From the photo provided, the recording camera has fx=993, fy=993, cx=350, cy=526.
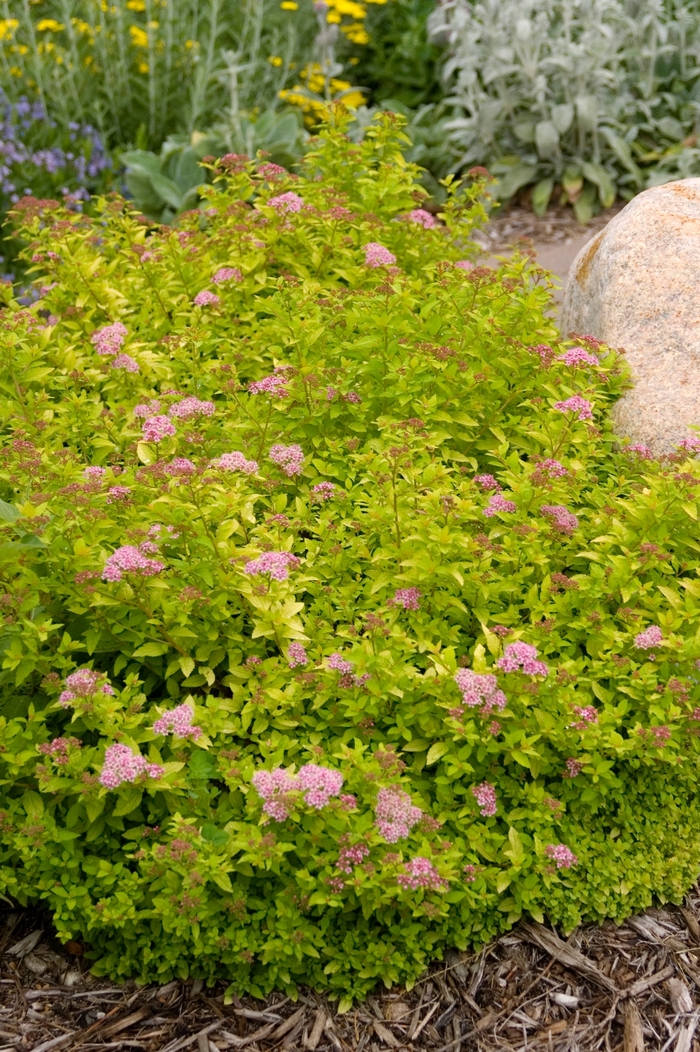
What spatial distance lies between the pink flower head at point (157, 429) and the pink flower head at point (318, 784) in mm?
1028

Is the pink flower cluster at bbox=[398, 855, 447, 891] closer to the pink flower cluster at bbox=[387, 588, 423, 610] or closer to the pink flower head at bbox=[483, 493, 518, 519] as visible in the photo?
the pink flower cluster at bbox=[387, 588, 423, 610]

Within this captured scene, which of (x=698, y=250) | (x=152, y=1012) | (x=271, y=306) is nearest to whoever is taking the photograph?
(x=152, y=1012)

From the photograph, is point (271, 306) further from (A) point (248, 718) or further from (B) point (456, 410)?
(A) point (248, 718)

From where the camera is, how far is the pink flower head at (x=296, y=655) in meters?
2.33

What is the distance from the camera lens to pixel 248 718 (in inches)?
92.0

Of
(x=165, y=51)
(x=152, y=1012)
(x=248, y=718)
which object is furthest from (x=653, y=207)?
(x=165, y=51)

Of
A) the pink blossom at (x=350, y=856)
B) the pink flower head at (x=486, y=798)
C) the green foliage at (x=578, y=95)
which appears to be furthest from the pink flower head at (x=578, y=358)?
the green foliage at (x=578, y=95)

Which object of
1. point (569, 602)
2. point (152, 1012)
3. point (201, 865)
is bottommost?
point (152, 1012)

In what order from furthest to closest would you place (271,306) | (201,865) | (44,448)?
1. (271,306)
2. (44,448)
3. (201,865)

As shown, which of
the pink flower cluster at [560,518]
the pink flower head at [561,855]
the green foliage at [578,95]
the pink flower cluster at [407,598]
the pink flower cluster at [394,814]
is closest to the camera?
the pink flower cluster at [394,814]

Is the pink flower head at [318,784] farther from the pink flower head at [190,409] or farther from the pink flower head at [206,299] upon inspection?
the pink flower head at [206,299]

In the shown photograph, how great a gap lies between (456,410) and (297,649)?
1.02m

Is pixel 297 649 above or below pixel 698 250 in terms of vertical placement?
below

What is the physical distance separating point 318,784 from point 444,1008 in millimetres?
689
